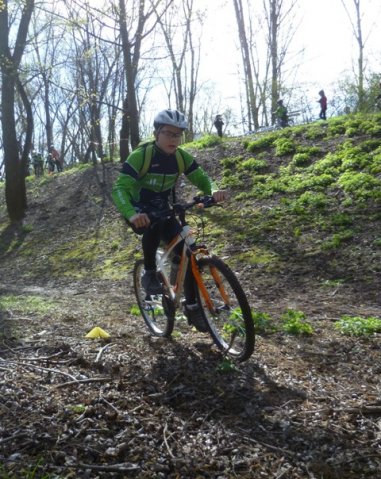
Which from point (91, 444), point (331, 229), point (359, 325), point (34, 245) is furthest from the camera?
point (34, 245)

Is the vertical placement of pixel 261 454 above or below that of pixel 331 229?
below

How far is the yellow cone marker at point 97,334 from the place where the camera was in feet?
15.9

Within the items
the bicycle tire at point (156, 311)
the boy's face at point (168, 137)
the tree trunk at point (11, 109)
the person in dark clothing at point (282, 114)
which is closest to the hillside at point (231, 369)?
the bicycle tire at point (156, 311)

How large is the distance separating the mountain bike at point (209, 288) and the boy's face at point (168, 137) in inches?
23.5

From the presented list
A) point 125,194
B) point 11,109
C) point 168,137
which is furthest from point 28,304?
point 11,109

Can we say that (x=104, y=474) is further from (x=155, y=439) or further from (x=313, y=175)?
(x=313, y=175)

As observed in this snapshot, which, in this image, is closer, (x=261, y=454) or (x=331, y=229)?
(x=261, y=454)

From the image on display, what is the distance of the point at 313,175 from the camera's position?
35.4 feet

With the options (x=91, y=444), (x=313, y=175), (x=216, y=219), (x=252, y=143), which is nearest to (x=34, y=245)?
(x=216, y=219)

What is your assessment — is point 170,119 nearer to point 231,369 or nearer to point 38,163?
point 231,369

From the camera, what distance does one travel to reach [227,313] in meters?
4.13

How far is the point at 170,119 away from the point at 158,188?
2.36ft

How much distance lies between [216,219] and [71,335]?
6.01 meters

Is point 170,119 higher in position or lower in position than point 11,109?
lower
